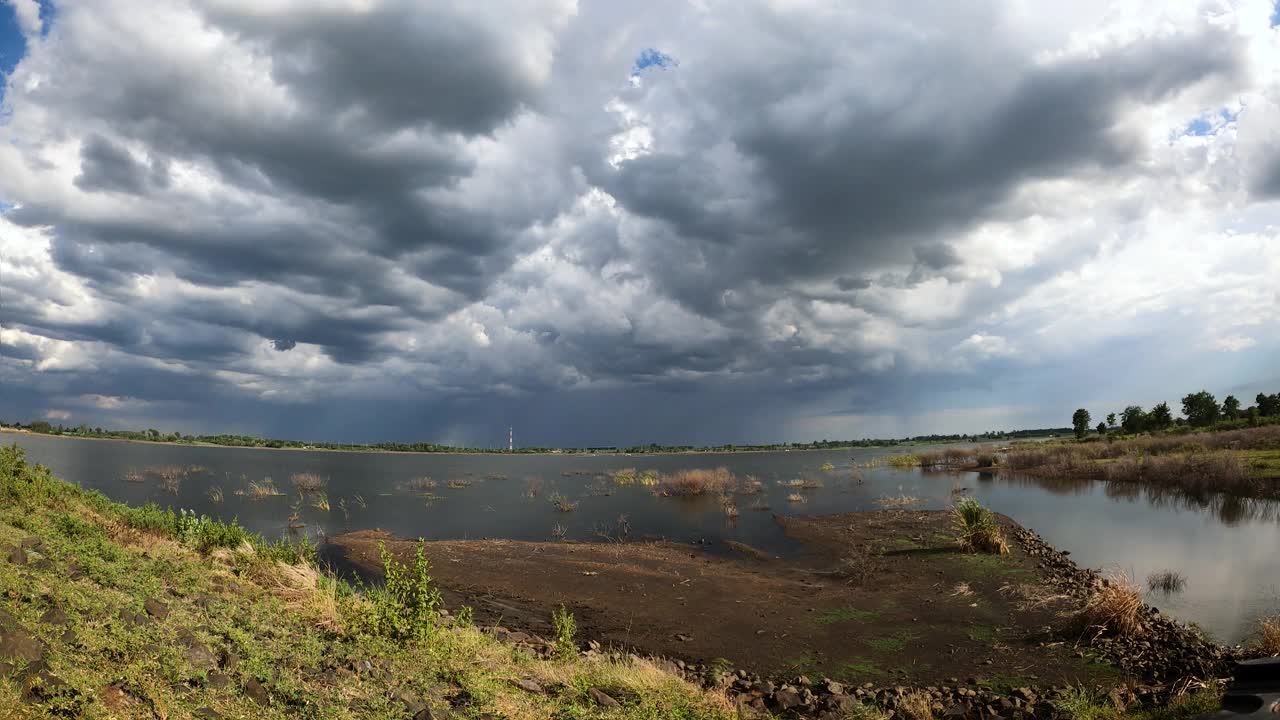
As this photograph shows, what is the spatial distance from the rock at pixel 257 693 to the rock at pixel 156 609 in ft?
8.15

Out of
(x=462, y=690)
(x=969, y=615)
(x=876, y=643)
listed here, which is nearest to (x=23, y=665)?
(x=462, y=690)

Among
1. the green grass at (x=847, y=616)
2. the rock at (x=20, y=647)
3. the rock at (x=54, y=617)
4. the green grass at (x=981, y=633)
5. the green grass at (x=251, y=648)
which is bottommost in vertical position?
the green grass at (x=847, y=616)

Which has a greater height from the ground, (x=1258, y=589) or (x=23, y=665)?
(x=23, y=665)

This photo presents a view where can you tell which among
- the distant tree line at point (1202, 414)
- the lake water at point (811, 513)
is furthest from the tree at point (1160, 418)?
the lake water at point (811, 513)

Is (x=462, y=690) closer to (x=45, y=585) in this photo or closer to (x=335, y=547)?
(x=45, y=585)

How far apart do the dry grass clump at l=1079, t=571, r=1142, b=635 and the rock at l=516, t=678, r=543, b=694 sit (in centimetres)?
1212

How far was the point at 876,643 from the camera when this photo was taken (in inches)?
581

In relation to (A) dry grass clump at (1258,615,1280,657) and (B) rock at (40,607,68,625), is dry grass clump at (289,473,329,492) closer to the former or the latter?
(B) rock at (40,607,68,625)

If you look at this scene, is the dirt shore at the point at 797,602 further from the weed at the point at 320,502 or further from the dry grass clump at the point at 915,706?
the weed at the point at 320,502

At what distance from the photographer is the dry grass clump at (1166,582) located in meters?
19.4

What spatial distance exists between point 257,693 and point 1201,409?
12746cm

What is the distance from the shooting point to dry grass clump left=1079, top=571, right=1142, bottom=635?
44.5ft

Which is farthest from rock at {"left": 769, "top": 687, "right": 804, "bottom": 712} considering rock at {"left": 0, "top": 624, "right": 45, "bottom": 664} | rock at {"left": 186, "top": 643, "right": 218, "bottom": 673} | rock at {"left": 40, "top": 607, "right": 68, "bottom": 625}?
rock at {"left": 40, "top": 607, "right": 68, "bottom": 625}

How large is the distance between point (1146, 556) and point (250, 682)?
3073 centimetres
